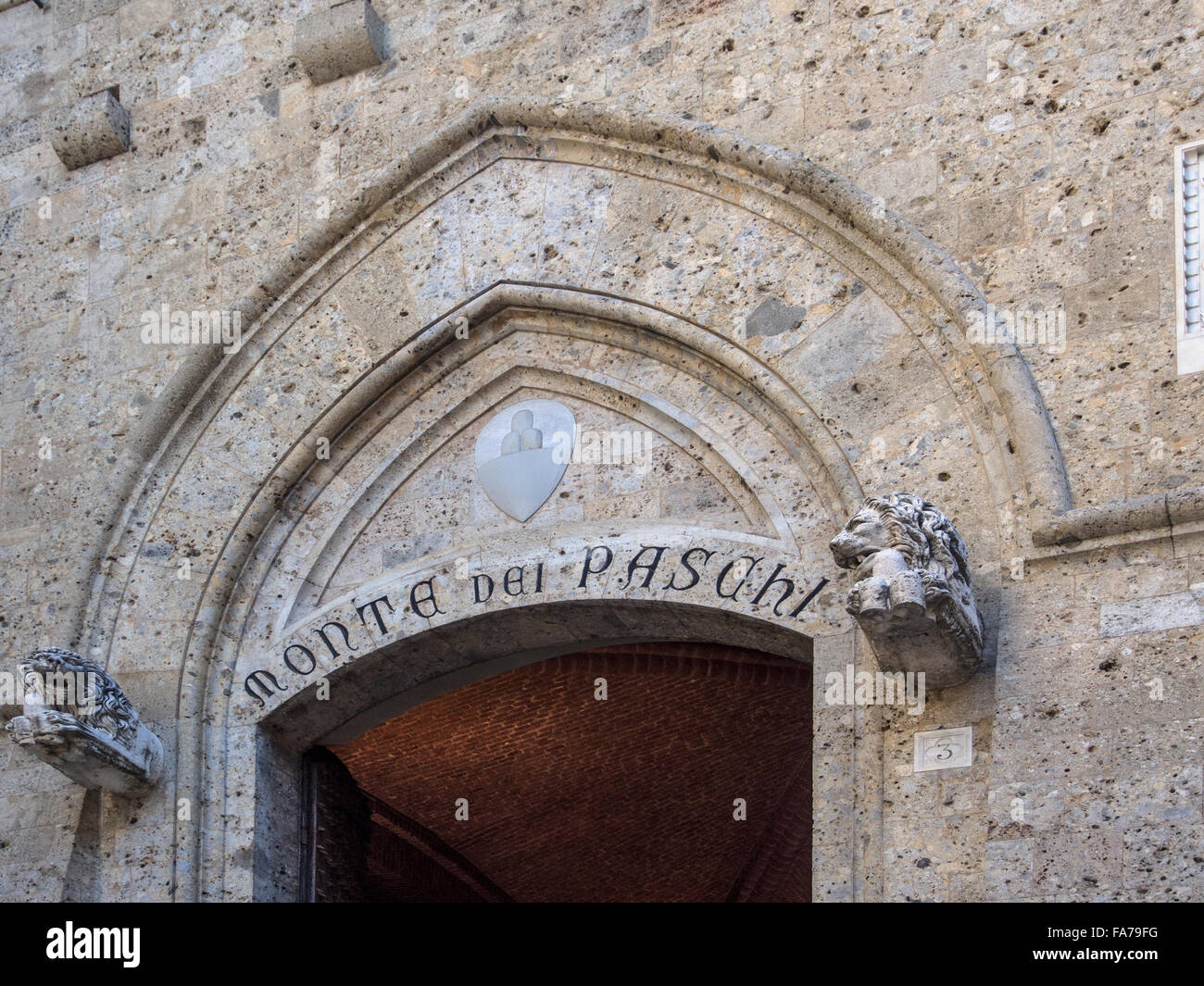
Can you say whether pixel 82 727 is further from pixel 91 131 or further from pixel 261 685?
pixel 91 131

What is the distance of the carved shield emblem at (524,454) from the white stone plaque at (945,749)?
74.8 inches

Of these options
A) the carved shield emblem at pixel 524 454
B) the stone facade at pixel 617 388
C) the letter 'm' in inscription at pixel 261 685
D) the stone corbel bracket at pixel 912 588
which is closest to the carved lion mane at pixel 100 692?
the stone facade at pixel 617 388

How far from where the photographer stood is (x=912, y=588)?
6.97 metres

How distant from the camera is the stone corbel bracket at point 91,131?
987cm

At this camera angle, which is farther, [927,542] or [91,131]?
[91,131]

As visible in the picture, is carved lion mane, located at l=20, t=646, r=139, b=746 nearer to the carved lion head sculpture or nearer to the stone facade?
the stone facade

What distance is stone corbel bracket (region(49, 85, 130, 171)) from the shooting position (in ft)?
32.4

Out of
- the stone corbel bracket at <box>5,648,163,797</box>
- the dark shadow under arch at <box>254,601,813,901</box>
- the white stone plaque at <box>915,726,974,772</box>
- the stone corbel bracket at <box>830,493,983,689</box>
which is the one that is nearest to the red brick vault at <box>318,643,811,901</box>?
the dark shadow under arch at <box>254,601,813,901</box>

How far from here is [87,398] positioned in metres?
9.38

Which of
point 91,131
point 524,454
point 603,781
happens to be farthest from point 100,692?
point 603,781

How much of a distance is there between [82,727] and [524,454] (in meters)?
1.92

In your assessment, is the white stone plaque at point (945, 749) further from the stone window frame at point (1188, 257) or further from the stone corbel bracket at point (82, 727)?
the stone corbel bracket at point (82, 727)
